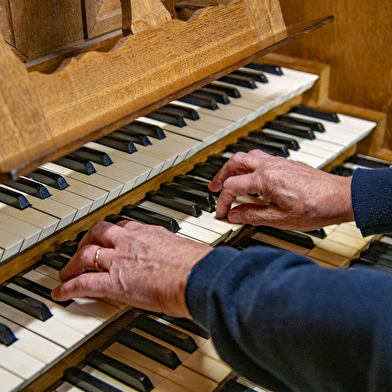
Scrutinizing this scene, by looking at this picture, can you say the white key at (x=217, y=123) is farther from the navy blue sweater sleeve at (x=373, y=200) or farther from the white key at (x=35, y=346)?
the white key at (x=35, y=346)

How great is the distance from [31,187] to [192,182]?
519 mm

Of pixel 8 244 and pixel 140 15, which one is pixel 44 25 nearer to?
pixel 140 15

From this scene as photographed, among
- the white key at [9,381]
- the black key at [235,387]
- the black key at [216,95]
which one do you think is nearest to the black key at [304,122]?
the black key at [216,95]

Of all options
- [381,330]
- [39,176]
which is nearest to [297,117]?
[39,176]

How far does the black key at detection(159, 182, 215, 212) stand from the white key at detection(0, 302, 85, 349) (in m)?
0.59

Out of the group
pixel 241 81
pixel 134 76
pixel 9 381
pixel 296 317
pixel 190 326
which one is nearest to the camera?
pixel 296 317

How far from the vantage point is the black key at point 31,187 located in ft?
5.19

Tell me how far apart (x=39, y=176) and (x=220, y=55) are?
62 cm

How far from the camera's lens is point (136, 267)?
4.14ft

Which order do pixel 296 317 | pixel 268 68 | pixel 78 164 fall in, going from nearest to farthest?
1. pixel 296 317
2. pixel 78 164
3. pixel 268 68

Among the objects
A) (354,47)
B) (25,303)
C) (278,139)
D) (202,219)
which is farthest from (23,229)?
(354,47)

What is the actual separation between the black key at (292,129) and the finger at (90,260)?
42.9 inches

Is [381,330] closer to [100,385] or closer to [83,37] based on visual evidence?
[100,385]

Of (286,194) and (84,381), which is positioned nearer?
(84,381)
